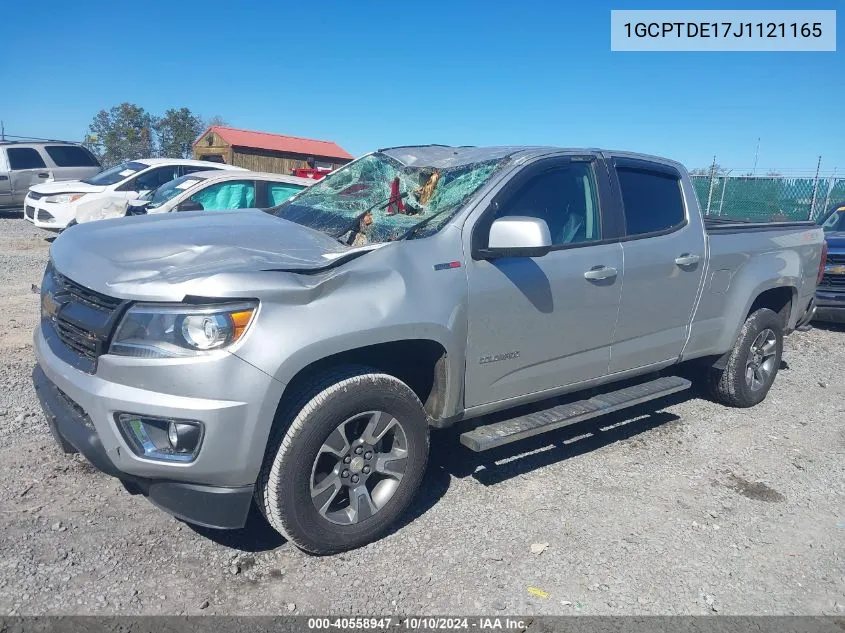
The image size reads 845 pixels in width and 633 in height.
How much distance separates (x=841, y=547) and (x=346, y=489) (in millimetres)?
2620

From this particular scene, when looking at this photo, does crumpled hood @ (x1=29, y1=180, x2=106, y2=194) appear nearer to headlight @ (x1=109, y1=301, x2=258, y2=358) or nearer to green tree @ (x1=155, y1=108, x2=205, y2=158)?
headlight @ (x1=109, y1=301, x2=258, y2=358)

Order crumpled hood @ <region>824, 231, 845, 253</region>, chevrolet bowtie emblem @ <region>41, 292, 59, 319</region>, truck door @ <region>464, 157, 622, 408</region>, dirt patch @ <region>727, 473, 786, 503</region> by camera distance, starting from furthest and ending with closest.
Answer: crumpled hood @ <region>824, 231, 845, 253</region> < dirt patch @ <region>727, 473, 786, 503</region> < truck door @ <region>464, 157, 622, 408</region> < chevrolet bowtie emblem @ <region>41, 292, 59, 319</region>

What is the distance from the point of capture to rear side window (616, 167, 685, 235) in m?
4.43

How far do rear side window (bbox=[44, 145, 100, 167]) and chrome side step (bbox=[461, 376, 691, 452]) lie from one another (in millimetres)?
16589

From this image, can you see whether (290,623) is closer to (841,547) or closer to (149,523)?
(149,523)

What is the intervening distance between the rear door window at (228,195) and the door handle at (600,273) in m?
6.31

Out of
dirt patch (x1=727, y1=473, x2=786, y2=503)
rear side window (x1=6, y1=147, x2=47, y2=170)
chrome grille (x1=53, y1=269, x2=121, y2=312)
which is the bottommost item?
dirt patch (x1=727, y1=473, x2=786, y2=503)

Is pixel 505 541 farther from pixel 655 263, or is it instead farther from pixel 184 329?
pixel 655 263

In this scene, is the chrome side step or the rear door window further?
the rear door window

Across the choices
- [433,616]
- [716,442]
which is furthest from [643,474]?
[433,616]

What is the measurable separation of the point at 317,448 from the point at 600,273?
2.02 metres

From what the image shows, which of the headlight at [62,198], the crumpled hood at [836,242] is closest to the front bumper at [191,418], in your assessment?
the crumpled hood at [836,242]

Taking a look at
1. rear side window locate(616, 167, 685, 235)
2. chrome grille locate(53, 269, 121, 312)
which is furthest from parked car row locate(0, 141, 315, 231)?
rear side window locate(616, 167, 685, 235)

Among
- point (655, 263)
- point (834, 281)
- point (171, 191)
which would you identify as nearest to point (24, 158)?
point (171, 191)
